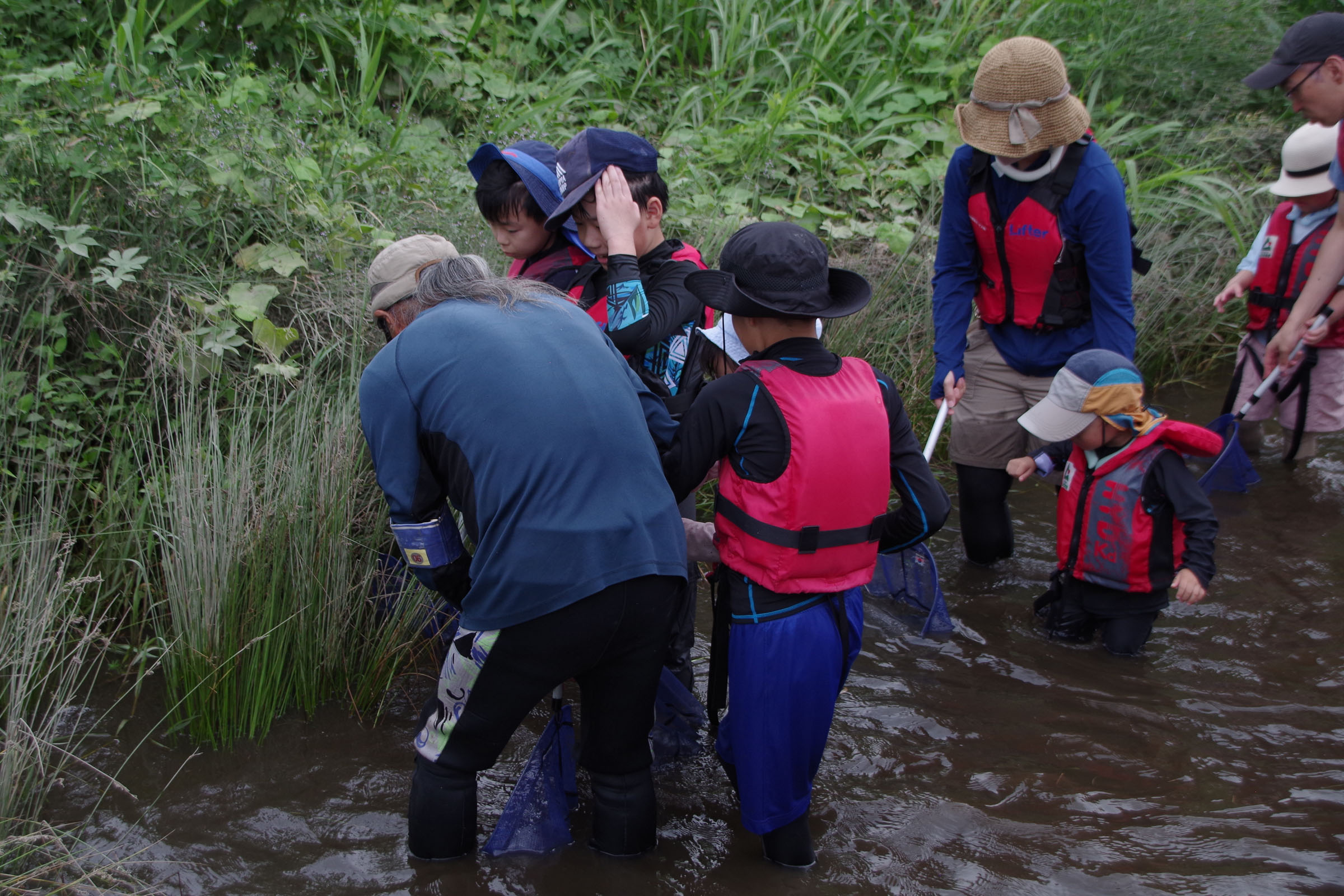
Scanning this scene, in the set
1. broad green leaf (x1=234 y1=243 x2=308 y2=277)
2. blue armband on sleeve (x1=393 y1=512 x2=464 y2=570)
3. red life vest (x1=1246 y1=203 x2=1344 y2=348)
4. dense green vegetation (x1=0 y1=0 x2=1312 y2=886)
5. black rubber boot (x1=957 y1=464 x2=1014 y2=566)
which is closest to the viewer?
blue armband on sleeve (x1=393 y1=512 x2=464 y2=570)

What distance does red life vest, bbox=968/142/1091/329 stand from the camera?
3.76 metres

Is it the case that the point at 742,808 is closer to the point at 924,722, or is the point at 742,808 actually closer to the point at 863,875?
the point at 863,875

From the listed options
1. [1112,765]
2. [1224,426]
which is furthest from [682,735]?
[1224,426]

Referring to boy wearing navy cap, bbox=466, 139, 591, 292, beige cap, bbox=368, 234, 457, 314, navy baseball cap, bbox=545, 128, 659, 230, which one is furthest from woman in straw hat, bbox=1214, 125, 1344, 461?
beige cap, bbox=368, 234, 457, 314

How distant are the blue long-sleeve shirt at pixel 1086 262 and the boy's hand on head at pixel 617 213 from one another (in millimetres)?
1662

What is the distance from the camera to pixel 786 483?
254 centimetres

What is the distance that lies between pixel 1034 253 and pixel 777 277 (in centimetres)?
174

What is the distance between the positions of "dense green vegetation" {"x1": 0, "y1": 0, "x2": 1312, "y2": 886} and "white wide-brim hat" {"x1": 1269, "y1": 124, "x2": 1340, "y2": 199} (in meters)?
1.42

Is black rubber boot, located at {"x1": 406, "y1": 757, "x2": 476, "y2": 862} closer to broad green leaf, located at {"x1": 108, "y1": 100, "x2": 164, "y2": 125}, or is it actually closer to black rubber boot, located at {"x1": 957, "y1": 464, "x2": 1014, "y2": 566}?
black rubber boot, located at {"x1": 957, "y1": 464, "x2": 1014, "y2": 566}

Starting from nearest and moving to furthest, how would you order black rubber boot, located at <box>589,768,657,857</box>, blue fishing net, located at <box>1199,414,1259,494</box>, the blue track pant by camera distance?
the blue track pant, black rubber boot, located at <box>589,768,657,857</box>, blue fishing net, located at <box>1199,414,1259,494</box>

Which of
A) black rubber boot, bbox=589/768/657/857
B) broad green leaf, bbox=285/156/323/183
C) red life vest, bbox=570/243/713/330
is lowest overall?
black rubber boot, bbox=589/768/657/857

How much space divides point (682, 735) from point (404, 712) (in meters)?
1.02

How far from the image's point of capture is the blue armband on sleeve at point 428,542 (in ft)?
8.11

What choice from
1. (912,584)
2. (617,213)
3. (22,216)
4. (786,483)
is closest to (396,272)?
(617,213)
